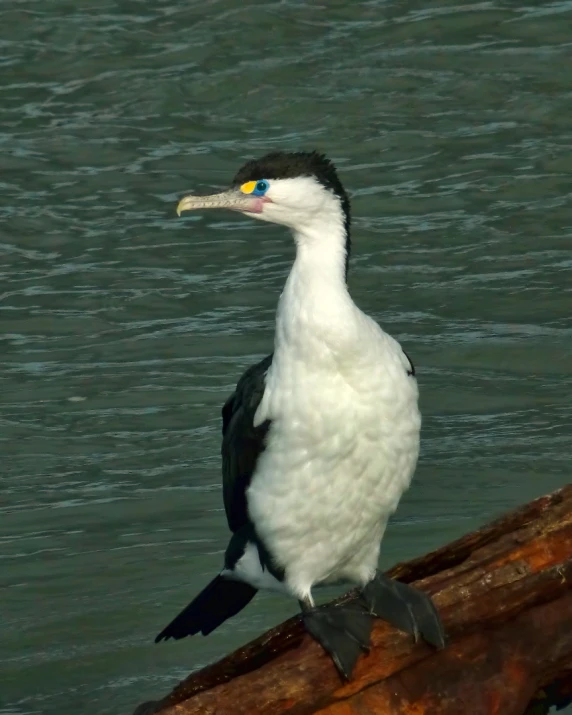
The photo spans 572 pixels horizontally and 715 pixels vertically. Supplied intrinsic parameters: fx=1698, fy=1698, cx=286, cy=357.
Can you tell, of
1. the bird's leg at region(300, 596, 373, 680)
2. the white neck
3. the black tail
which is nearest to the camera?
the bird's leg at region(300, 596, 373, 680)

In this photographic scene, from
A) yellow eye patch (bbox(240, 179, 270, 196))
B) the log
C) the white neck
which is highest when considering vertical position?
yellow eye patch (bbox(240, 179, 270, 196))

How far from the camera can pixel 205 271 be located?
1031 centimetres

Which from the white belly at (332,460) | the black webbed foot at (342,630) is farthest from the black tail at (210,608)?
the black webbed foot at (342,630)

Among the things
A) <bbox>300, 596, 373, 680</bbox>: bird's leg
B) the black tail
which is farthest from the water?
<bbox>300, 596, 373, 680</bbox>: bird's leg

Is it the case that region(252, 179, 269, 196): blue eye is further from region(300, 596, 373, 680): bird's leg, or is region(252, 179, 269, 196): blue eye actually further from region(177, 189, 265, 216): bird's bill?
region(300, 596, 373, 680): bird's leg

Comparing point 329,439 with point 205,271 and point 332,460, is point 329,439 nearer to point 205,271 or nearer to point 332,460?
point 332,460

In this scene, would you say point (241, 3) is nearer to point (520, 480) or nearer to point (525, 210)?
point (525, 210)

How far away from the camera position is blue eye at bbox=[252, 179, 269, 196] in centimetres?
568

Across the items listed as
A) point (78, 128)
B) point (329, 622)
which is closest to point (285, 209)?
point (329, 622)

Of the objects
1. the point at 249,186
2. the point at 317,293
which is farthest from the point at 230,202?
the point at 317,293

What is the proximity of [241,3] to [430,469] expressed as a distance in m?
7.12

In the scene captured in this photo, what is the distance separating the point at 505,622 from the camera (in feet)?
16.7

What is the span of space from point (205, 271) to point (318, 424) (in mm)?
4966

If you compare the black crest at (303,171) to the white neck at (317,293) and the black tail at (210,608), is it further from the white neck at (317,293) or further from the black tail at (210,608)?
the black tail at (210,608)
